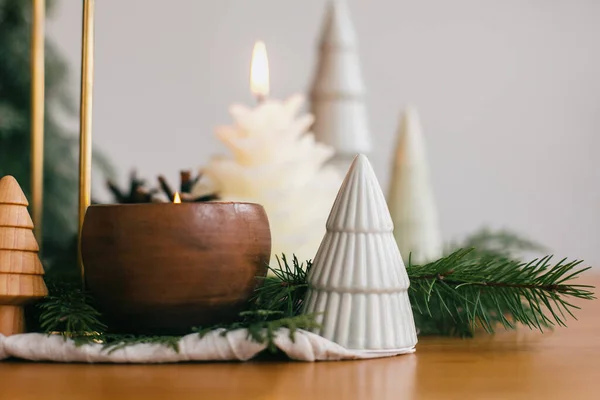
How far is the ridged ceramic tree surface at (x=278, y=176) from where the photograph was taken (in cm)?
45

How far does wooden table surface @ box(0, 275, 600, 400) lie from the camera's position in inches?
8.9

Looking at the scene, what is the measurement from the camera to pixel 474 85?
1.25 metres

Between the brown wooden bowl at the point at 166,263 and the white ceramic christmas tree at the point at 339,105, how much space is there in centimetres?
53

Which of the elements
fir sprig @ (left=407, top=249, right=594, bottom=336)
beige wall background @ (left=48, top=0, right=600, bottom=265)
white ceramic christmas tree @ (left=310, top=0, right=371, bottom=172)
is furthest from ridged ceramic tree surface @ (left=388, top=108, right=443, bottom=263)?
fir sprig @ (left=407, top=249, right=594, bottom=336)

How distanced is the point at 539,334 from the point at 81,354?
0.24m

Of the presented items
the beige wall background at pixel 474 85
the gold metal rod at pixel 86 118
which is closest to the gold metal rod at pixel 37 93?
the gold metal rod at pixel 86 118

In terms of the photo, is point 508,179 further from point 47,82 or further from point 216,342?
point 216,342

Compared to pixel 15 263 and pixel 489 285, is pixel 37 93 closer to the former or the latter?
pixel 15 263

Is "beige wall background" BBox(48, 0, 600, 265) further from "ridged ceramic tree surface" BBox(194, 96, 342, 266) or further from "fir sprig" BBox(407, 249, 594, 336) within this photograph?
"fir sprig" BBox(407, 249, 594, 336)

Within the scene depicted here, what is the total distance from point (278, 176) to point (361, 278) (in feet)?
0.62

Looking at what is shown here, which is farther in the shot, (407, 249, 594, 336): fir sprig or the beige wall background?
the beige wall background

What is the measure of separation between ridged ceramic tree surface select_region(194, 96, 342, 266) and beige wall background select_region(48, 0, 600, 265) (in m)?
0.69

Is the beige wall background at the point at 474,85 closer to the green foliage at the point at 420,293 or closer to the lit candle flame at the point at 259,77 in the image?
the lit candle flame at the point at 259,77

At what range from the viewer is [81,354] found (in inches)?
10.9
